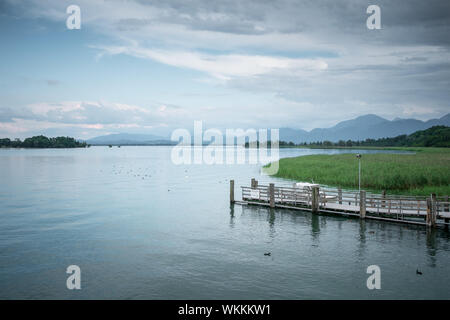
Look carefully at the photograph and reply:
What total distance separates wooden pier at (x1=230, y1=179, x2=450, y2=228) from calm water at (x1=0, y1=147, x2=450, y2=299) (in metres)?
1.11

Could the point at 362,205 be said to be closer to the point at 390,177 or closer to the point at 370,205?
the point at 370,205

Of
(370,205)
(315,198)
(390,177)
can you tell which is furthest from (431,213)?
(390,177)

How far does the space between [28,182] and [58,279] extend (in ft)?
172

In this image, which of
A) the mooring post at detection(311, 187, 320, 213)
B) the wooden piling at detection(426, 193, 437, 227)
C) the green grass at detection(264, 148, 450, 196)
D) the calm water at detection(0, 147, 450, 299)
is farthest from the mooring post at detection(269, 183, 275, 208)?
the green grass at detection(264, 148, 450, 196)

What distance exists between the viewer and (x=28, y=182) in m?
65.8

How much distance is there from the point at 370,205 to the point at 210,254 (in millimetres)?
16287

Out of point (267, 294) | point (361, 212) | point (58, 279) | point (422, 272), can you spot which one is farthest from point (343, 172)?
point (58, 279)

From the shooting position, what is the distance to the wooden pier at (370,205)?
94.0 feet

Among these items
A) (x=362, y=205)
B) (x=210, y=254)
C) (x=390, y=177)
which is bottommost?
(x=210, y=254)

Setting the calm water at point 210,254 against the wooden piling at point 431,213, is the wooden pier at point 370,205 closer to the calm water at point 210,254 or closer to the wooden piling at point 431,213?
the wooden piling at point 431,213

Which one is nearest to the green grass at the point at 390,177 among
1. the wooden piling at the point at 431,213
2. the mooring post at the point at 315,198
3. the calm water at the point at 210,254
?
the wooden piling at the point at 431,213

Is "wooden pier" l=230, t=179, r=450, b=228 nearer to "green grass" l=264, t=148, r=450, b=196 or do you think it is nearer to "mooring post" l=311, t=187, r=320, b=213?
"mooring post" l=311, t=187, r=320, b=213

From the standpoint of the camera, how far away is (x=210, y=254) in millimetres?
24078

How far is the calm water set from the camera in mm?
18594
